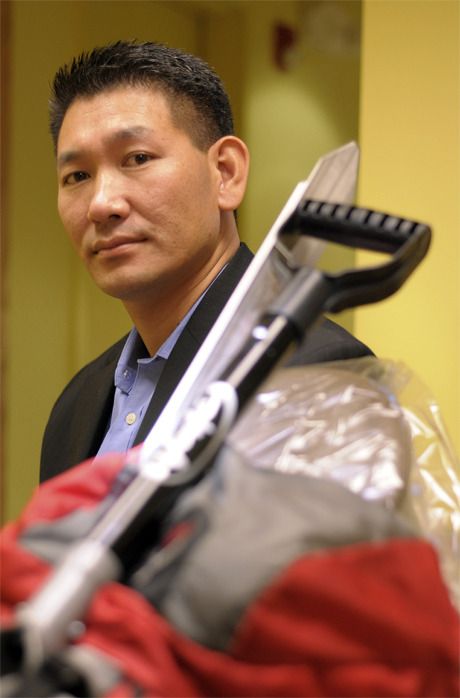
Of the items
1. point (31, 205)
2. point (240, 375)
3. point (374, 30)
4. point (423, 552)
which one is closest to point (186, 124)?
point (374, 30)

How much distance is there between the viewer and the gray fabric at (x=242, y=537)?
1.23 feet

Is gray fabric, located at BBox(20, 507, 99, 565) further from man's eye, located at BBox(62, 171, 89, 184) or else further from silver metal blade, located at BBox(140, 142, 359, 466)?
man's eye, located at BBox(62, 171, 89, 184)

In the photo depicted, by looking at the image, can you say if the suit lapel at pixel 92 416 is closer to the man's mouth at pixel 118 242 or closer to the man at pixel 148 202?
the man at pixel 148 202

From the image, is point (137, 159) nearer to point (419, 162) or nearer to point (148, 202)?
point (148, 202)

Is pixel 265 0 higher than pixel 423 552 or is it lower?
higher

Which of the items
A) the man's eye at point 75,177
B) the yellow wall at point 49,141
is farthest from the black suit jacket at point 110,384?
the yellow wall at point 49,141

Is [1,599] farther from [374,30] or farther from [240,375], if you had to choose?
[374,30]

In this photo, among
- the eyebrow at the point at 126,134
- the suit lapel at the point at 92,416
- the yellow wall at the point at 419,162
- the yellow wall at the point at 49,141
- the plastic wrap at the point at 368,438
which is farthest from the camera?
the yellow wall at the point at 49,141

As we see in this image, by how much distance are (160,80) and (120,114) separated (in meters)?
0.09

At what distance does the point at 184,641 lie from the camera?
38 centimetres

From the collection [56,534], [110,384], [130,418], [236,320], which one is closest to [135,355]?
[110,384]

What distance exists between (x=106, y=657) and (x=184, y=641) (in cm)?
4

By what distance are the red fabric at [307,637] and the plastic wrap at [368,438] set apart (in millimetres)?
82

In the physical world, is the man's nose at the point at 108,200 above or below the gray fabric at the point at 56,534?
above
